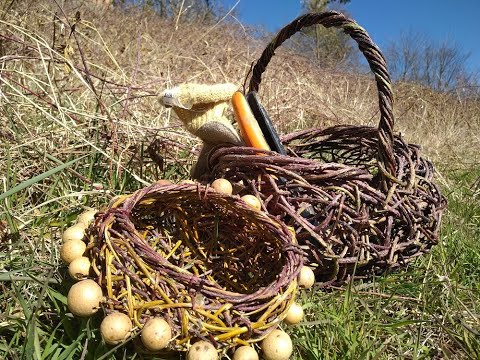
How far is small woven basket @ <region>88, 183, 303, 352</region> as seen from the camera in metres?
0.56

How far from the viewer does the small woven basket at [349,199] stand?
85cm

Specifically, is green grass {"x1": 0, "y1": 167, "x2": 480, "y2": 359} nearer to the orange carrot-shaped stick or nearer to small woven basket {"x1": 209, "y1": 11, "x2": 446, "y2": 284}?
small woven basket {"x1": 209, "y1": 11, "x2": 446, "y2": 284}

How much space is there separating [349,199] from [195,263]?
322 millimetres

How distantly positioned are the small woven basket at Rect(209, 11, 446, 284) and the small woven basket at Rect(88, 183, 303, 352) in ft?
0.27

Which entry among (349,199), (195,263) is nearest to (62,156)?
(195,263)

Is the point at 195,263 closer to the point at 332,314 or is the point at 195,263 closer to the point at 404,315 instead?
the point at 332,314

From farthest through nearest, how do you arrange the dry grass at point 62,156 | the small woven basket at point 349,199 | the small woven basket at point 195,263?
the small woven basket at point 349,199 < the dry grass at point 62,156 < the small woven basket at point 195,263

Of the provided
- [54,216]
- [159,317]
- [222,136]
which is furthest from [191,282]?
[54,216]

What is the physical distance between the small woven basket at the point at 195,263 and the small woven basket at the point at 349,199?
0.08 metres

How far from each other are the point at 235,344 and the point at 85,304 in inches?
7.1

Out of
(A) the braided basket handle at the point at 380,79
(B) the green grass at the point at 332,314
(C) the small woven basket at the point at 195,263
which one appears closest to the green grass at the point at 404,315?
(B) the green grass at the point at 332,314

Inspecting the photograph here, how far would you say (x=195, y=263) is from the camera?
0.88 meters

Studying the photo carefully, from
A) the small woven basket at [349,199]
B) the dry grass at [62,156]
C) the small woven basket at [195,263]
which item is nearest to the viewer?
the small woven basket at [195,263]

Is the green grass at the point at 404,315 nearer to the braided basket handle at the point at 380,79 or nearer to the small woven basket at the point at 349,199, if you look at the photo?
the small woven basket at the point at 349,199
